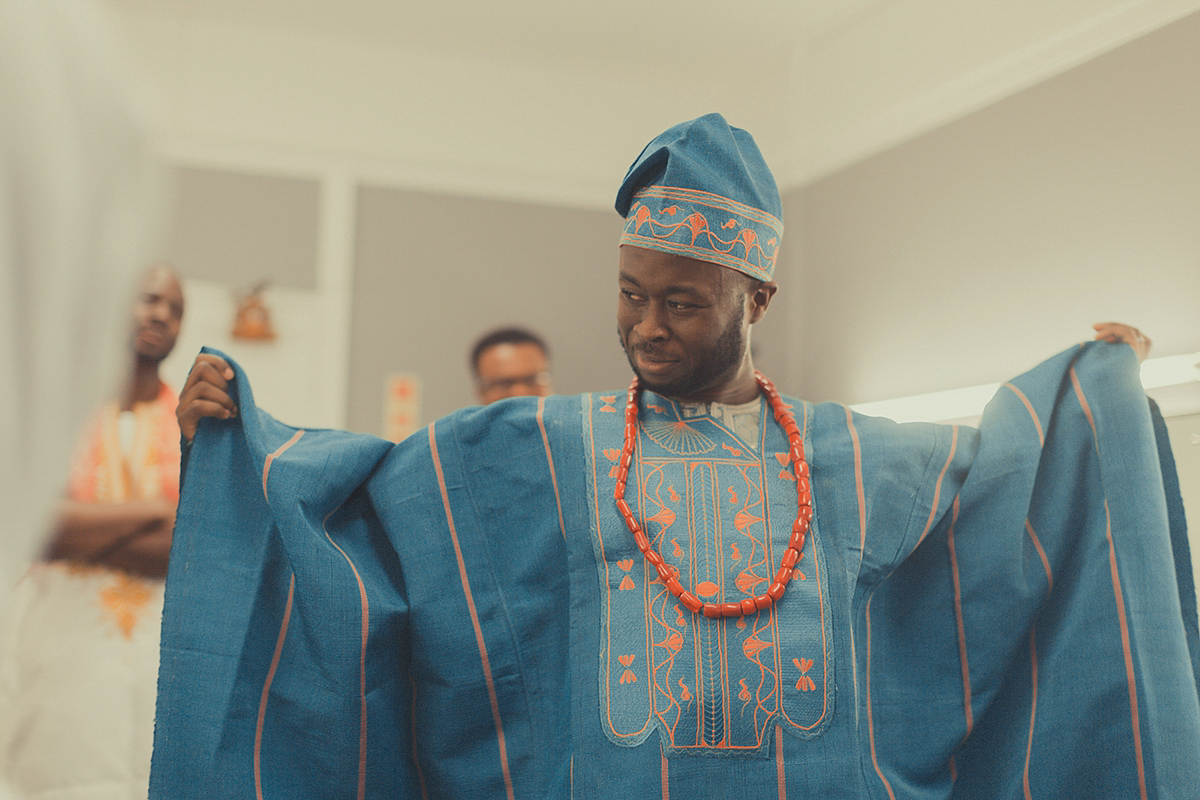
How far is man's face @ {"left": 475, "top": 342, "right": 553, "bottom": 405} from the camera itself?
3.42 m

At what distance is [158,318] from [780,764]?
169 cm

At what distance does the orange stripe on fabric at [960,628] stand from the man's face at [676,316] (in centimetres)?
44

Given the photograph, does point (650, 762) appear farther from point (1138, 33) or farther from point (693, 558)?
point (1138, 33)

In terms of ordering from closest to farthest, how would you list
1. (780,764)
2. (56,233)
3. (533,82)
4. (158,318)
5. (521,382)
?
(56,233) < (780,764) < (158,318) < (521,382) < (533,82)

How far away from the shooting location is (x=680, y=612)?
1.41 m

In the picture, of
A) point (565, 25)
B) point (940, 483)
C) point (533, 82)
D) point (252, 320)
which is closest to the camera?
point (940, 483)

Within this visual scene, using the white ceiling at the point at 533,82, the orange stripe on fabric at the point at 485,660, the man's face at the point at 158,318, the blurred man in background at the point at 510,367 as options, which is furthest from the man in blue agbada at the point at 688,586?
the white ceiling at the point at 533,82

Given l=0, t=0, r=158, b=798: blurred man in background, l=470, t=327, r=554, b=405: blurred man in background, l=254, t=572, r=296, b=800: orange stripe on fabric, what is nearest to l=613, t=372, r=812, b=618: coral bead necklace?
l=254, t=572, r=296, b=800: orange stripe on fabric

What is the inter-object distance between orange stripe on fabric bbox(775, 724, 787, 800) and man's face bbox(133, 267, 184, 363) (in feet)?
5.37

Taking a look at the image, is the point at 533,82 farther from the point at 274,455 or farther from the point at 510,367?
the point at 274,455

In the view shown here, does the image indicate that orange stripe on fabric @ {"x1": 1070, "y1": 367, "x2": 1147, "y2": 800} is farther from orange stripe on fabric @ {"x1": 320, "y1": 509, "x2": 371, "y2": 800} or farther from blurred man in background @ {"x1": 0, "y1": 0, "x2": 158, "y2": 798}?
blurred man in background @ {"x1": 0, "y1": 0, "x2": 158, "y2": 798}

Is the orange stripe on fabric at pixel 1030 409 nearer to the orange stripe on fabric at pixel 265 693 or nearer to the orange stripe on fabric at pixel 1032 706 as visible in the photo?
the orange stripe on fabric at pixel 1032 706

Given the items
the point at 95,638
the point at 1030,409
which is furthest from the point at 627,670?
the point at 95,638

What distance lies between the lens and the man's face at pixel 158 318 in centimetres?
230
